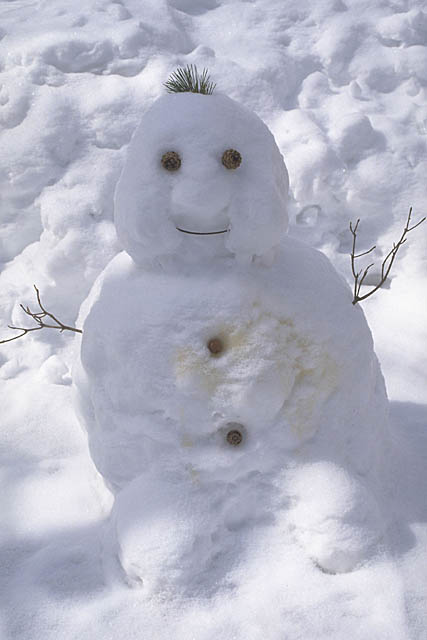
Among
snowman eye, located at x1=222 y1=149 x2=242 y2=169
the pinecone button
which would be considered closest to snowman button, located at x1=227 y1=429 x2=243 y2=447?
the pinecone button

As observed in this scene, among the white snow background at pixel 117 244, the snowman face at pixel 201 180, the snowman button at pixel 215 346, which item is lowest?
the white snow background at pixel 117 244

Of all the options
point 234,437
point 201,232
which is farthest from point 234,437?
point 201,232

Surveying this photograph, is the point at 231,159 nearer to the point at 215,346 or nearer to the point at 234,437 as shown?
the point at 215,346

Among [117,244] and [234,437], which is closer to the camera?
[234,437]

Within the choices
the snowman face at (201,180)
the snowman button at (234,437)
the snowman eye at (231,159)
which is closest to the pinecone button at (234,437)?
the snowman button at (234,437)

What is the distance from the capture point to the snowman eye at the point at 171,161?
52.0 inches

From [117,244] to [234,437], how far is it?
1267 mm

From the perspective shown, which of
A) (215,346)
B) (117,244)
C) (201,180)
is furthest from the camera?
(117,244)

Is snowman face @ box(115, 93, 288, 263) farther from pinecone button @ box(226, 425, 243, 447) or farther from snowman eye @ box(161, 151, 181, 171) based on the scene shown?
pinecone button @ box(226, 425, 243, 447)

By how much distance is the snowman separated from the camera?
135 centimetres

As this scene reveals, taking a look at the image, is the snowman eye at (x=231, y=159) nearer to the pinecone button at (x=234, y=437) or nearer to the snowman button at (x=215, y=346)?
the snowman button at (x=215, y=346)

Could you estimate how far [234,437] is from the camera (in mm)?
1443

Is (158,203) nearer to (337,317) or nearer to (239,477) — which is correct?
(337,317)

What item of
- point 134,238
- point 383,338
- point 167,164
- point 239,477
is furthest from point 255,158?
point 383,338
